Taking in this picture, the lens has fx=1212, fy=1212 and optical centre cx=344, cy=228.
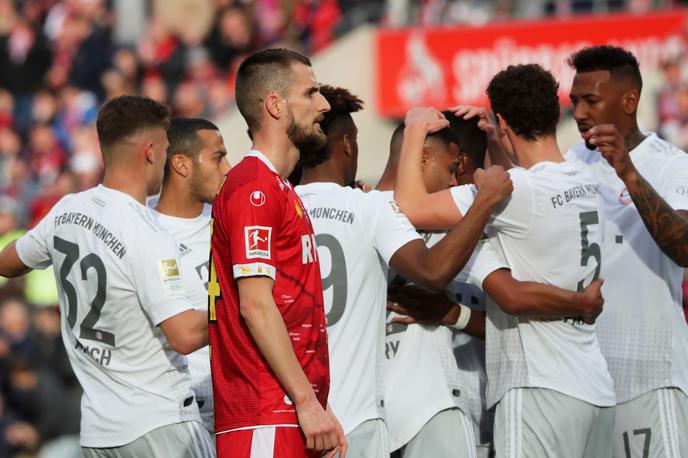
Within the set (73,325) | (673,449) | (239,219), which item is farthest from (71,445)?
(239,219)

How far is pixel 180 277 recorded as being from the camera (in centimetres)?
559

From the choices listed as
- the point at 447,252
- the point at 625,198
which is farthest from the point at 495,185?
the point at 625,198

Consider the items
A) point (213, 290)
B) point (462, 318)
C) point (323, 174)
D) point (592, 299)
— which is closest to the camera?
point (213, 290)

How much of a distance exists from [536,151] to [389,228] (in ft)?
3.04

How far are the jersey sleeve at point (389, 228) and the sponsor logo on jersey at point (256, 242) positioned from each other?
3.57 feet

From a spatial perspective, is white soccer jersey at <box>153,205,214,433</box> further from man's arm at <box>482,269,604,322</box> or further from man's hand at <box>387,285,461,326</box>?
man's arm at <box>482,269,604,322</box>

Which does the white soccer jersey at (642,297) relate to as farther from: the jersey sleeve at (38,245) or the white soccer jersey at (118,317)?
the jersey sleeve at (38,245)

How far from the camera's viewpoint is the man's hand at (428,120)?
5.96 m

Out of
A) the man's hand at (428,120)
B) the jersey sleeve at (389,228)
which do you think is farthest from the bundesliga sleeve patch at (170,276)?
the man's hand at (428,120)

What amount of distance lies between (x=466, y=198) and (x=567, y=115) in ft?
35.8

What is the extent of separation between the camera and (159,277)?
5.57 metres

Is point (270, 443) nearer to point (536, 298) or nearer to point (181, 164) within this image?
point (536, 298)

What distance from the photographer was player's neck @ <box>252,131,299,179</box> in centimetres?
486

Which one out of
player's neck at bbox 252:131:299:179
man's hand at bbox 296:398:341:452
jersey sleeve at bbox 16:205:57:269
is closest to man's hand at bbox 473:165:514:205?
player's neck at bbox 252:131:299:179
